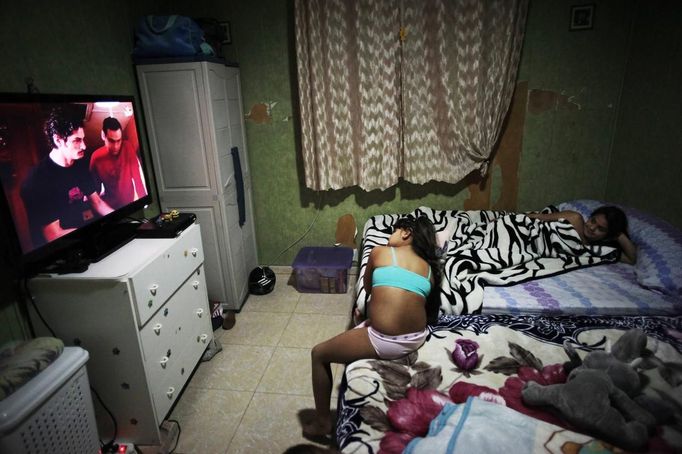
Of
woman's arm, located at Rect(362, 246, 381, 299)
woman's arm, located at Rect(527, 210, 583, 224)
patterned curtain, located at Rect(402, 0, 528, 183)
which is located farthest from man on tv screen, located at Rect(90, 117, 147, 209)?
woman's arm, located at Rect(527, 210, 583, 224)

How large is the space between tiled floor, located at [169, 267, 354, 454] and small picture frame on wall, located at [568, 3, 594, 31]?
2.55 meters

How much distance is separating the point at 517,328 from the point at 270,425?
49.4 inches

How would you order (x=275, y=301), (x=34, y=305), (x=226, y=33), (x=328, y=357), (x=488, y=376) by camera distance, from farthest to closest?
(x=275, y=301) < (x=226, y=33) < (x=328, y=357) < (x=34, y=305) < (x=488, y=376)

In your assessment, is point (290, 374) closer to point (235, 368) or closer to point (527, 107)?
point (235, 368)

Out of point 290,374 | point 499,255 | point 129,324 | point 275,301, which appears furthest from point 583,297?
point 129,324

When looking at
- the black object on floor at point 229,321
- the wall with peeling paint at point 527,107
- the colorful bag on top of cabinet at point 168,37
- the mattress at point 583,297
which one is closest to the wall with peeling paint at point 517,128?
the wall with peeling paint at point 527,107

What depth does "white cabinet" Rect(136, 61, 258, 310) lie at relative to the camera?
97.4 inches

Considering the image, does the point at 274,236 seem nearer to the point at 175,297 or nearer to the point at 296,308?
the point at 296,308

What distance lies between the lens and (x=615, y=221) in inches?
97.0

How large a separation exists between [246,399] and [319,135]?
190 cm

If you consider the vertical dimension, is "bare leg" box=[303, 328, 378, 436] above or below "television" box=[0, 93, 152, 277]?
below

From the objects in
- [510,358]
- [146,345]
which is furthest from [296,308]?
[510,358]

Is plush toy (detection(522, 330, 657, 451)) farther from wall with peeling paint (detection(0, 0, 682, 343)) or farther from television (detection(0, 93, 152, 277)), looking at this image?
television (detection(0, 93, 152, 277))

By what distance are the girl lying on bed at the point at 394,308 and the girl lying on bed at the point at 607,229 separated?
4.74 ft
